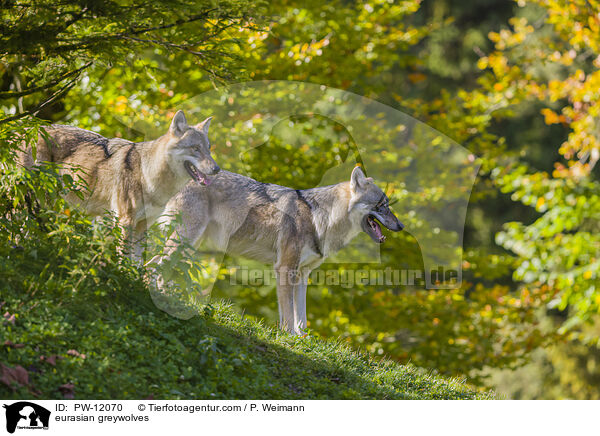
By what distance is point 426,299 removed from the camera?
38.0 feet

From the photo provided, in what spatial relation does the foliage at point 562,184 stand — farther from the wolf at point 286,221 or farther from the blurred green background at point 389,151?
the wolf at point 286,221

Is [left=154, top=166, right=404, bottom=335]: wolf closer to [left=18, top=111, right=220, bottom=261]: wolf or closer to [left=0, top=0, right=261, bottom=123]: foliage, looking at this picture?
[left=18, top=111, right=220, bottom=261]: wolf

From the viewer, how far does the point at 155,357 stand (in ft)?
17.4

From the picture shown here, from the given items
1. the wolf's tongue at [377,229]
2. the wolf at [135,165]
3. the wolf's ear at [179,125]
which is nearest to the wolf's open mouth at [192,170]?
the wolf at [135,165]

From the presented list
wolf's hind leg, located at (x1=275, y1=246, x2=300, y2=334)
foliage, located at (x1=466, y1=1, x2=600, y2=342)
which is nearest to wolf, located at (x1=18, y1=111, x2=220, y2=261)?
wolf's hind leg, located at (x1=275, y1=246, x2=300, y2=334)

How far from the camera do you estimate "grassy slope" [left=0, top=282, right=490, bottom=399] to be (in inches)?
191

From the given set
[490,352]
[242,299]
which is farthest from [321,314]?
[490,352]

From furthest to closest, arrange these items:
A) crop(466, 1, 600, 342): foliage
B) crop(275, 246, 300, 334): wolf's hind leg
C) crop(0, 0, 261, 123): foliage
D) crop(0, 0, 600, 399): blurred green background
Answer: crop(0, 0, 600, 399): blurred green background, crop(275, 246, 300, 334): wolf's hind leg, crop(466, 1, 600, 342): foliage, crop(0, 0, 261, 123): foliage

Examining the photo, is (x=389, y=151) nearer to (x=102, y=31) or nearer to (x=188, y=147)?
(x=188, y=147)
